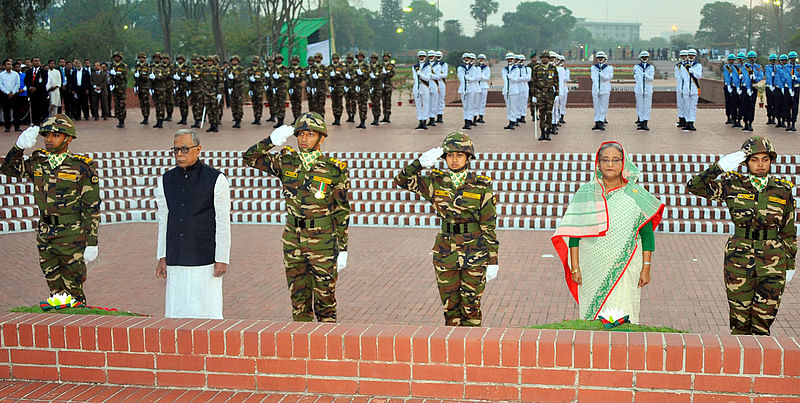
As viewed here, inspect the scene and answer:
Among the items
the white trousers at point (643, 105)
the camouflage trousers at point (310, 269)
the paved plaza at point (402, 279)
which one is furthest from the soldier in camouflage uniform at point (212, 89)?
the camouflage trousers at point (310, 269)

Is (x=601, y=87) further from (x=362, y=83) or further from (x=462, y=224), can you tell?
(x=462, y=224)

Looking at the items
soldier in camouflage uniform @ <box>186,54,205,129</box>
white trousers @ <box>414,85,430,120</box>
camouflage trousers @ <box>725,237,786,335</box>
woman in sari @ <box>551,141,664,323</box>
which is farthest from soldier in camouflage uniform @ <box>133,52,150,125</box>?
camouflage trousers @ <box>725,237,786,335</box>

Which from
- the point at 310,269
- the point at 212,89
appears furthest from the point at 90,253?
the point at 212,89

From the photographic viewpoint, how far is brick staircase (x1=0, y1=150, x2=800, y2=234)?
12.3 m

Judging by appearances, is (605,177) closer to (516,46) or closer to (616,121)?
(616,121)

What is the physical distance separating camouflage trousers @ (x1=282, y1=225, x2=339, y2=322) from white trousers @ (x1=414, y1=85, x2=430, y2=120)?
1375 cm

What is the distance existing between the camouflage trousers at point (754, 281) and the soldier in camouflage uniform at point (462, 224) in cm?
171

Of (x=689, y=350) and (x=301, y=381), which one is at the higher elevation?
(x=689, y=350)

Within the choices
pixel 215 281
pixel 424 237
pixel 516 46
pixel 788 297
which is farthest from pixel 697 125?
pixel 516 46

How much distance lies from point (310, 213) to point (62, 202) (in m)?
2.12

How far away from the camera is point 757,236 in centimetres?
587

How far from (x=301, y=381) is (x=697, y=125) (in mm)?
17826

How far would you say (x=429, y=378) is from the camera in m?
4.03

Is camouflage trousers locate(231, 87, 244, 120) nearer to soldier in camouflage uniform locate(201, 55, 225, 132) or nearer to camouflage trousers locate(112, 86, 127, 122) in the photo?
soldier in camouflage uniform locate(201, 55, 225, 132)
